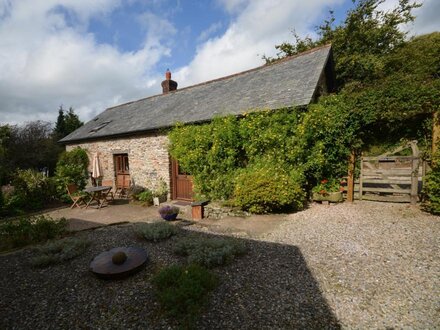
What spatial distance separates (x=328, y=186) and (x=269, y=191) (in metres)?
2.24

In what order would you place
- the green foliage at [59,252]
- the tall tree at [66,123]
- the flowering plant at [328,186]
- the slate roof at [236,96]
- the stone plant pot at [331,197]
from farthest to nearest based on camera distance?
the tall tree at [66,123]
the slate roof at [236,96]
the flowering plant at [328,186]
the stone plant pot at [331,197]
the green foliage at [59,252]

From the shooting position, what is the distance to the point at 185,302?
2.66 m

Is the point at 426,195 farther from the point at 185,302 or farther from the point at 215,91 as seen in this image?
the point at 215,91

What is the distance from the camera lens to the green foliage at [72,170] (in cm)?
1094

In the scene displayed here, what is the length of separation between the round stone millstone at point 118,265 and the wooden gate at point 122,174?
27.7 ft

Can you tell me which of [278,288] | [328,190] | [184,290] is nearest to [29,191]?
[184,290]

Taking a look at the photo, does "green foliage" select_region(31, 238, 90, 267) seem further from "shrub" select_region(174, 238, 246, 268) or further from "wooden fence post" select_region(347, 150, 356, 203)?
"wooden fence post" select_region(347, 150, 356, 203)

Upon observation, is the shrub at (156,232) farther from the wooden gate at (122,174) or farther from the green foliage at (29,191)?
the green foliage at (29,191)

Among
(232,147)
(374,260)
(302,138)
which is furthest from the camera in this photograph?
(232,147)

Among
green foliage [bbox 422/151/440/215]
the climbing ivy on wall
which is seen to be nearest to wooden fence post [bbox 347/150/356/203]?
the climbing ivy on wall

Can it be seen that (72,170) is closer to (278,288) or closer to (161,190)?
(161,190)

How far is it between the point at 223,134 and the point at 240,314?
5.77 metres

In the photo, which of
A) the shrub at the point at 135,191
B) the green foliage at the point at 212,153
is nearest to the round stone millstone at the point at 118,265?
the green foliage at the point at 212,153

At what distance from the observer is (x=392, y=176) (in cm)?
652
